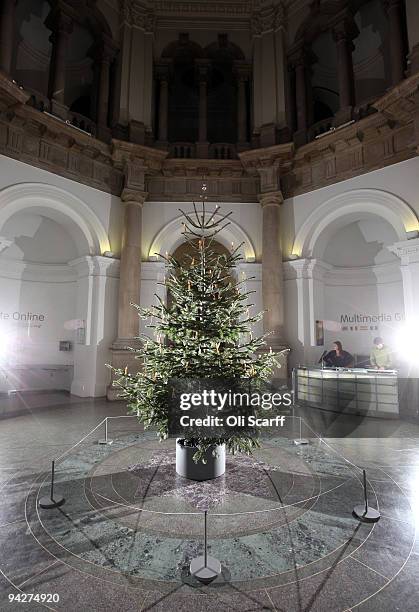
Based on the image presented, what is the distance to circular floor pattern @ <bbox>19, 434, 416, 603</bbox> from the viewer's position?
2895 mm

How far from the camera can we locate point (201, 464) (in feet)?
14.7

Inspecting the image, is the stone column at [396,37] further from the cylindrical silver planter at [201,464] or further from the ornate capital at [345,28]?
the cylindrical silver planter at [201,464]

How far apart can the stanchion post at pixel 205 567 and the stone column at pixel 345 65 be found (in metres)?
12.0

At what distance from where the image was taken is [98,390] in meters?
10.6

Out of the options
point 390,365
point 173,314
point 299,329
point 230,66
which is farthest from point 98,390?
point 230,66

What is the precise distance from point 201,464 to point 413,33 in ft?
37.6

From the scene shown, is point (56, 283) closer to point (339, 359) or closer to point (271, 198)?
point (271, 198)

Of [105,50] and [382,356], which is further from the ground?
[105,50]

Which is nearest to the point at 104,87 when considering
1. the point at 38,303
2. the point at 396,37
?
the point at 38,303

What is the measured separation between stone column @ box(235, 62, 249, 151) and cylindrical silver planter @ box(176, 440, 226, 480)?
451 inches

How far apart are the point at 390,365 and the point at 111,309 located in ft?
27.0

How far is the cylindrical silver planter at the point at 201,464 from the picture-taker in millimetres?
4496

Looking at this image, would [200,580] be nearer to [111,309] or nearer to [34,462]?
[34,462]

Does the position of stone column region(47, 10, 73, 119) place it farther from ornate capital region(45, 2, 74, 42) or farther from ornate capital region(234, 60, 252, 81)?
ornate capital region(234, 60, 252, 81)
